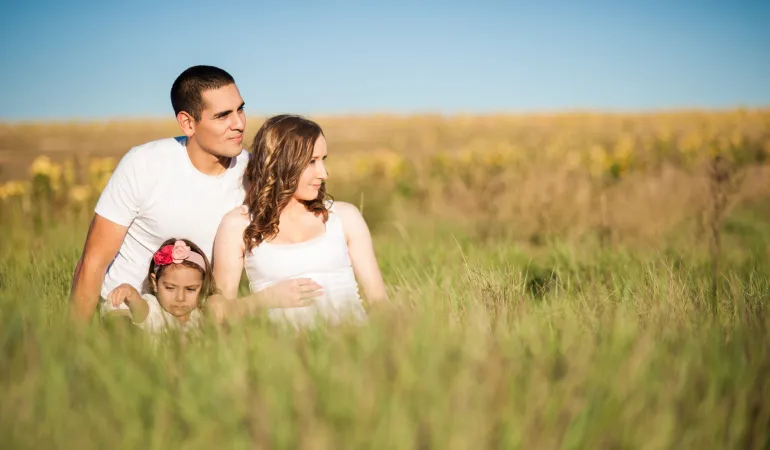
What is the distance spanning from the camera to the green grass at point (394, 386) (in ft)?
4.88

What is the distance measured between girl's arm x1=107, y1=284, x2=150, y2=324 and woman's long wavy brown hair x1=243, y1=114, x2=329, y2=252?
60 centimetres

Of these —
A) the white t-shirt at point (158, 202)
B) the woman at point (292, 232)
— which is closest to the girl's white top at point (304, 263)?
the woman at point (292, 232)

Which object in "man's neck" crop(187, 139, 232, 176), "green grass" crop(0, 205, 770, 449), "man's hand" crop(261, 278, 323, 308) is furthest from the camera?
"man's neck" crop(187, 139, 232, 176)

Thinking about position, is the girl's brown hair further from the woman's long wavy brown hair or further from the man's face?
the man's face

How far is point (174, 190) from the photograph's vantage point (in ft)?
11.2

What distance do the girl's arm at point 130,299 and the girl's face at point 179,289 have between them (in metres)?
0.11

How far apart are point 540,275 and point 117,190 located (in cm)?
252

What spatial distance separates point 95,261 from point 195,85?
1048 mm

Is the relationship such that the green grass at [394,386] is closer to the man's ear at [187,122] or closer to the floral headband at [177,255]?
the floral headband at [177,255]

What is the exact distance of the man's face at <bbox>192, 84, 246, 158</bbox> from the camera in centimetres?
332

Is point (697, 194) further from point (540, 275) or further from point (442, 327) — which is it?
point (442, 327)

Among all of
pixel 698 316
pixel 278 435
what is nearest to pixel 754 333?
pixel 698 316

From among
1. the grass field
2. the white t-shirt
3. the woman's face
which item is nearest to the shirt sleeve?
the white t-shirt

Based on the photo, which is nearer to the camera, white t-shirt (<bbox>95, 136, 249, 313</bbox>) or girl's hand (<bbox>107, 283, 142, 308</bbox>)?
girl's hand (<bbox>107, 283, 142, 308</bbox>)
